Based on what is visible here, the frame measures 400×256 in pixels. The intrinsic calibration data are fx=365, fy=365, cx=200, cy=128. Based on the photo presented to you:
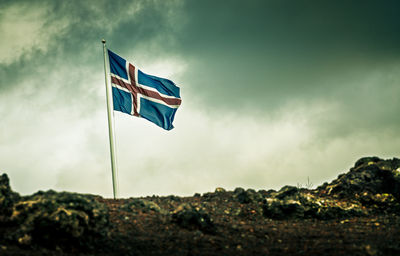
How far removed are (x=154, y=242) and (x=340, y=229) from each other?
18.3 ft

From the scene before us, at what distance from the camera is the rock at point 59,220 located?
7.74 meters

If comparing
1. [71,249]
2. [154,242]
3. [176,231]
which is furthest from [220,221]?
[71,249]

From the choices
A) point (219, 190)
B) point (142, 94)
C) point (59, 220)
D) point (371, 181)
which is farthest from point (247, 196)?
point (59, 220)

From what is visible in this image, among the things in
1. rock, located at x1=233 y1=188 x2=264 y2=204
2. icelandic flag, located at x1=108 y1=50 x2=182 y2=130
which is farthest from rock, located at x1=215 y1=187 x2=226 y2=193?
icelandic flag, located at x1=108 y1=50 x2=182 y2=130

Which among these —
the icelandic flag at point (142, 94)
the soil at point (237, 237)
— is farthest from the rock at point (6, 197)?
the icelandic flag at point (142, 94)

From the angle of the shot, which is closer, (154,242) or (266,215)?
(154,242)

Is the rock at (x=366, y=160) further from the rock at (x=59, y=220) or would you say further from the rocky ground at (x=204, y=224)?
the rock at (x=59, y=220)

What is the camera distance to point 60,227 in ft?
25.5

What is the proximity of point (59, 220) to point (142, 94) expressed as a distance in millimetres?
8774

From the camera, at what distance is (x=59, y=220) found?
25.5 feet

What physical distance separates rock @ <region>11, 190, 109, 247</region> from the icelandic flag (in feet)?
21.3

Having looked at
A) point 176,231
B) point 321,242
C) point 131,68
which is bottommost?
point 321,242

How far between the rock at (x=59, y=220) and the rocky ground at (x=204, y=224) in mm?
20

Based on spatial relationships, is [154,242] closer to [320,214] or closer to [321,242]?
[321,242]
